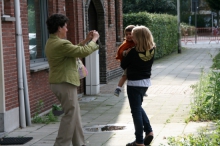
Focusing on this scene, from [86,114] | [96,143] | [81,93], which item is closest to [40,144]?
[96,143]

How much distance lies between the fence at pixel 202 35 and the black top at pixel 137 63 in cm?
3659

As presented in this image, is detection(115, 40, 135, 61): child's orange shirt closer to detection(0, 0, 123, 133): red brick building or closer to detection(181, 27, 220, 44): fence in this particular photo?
detection(0, 0, 123, 133): red brick building

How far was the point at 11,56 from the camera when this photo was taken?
30.4 ft

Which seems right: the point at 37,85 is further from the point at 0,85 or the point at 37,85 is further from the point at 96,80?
the point at 96,80

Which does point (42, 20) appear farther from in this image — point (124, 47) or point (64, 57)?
point (64, 57)

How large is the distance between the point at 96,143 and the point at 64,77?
1549 millimetres

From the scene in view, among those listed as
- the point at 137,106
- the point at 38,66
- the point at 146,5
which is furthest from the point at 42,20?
the point at 146,5

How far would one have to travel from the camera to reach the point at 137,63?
23.8 feet

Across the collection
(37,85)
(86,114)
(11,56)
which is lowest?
(86,114)

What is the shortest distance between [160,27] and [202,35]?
75.6ft

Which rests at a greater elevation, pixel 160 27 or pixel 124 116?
pixel 160 27

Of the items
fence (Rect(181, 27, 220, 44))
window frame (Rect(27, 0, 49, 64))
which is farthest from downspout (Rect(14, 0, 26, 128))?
fence (Rect(181, 27, 220, 44))

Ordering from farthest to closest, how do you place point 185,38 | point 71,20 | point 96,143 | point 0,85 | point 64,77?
point 185,38
point 71,20
point 0,85
point 96,143
point 64,77

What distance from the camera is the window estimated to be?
1106cm
